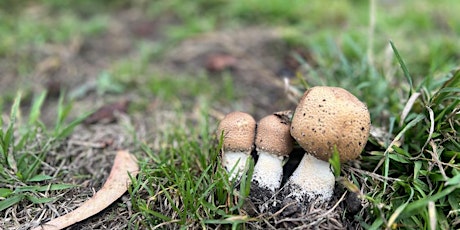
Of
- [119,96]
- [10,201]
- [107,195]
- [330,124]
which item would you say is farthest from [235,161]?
[119,96]

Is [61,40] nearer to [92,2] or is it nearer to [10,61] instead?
[10,61]

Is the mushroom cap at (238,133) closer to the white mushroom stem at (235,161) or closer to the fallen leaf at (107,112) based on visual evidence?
the white mushroom stem at (235,161)

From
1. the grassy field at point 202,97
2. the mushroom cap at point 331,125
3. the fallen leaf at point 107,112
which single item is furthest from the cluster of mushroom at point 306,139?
the fallen leaf at point 107,112

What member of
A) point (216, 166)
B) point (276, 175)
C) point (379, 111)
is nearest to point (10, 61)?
point (216, 166)

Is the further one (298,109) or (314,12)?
(314,12)

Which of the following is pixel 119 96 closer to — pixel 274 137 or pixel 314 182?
pixel 274 137

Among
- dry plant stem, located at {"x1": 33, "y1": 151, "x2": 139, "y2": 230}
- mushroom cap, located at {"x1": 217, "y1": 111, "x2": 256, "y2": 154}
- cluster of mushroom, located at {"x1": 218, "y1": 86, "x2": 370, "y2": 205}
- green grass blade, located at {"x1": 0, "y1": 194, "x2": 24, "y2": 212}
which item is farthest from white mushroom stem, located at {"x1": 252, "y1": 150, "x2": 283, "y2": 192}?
green grass blade, located at {"x1": 0, "y1": 194, "x2": 24, "y2": 212}

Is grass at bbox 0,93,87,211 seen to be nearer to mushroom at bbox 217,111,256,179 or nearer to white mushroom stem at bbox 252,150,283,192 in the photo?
mushroom at bbox 217,111,256,179
